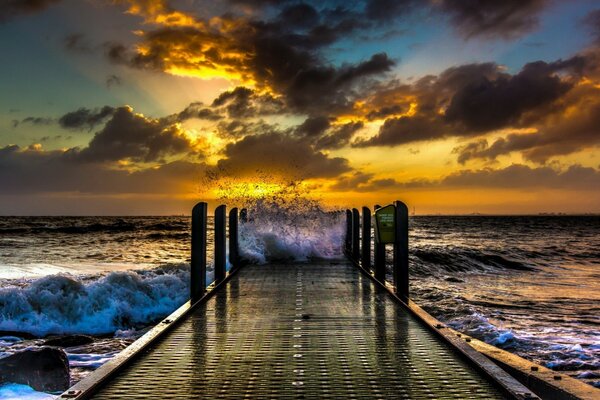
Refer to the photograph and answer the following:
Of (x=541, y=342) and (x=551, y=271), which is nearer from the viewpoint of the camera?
(x=541, y=342)

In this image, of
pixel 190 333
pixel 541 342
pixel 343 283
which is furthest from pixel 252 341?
pixel 541 342

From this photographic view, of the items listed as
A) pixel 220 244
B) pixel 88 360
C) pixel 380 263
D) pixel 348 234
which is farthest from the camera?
pixel 348 234

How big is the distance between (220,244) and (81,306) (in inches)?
A: 143

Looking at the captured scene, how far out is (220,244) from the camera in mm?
12984

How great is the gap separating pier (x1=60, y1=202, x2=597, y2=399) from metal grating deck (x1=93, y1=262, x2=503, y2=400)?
0.01m

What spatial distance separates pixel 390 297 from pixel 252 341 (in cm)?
404

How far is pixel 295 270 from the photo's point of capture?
15.2m

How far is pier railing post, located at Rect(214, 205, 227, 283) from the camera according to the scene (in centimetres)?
1268

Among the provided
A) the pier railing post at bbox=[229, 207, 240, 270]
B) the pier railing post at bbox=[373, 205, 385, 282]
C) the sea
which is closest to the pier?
the pier railing post at bbox=[373, 205, 385, 282]

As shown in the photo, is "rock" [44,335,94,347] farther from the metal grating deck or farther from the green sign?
the green sign

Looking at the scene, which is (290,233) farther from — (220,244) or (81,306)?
(81,306)

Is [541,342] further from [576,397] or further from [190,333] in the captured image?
[190,333]

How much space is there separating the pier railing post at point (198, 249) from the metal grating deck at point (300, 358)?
801 mm

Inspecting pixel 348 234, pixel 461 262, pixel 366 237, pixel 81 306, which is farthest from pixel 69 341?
pixel 461 262
